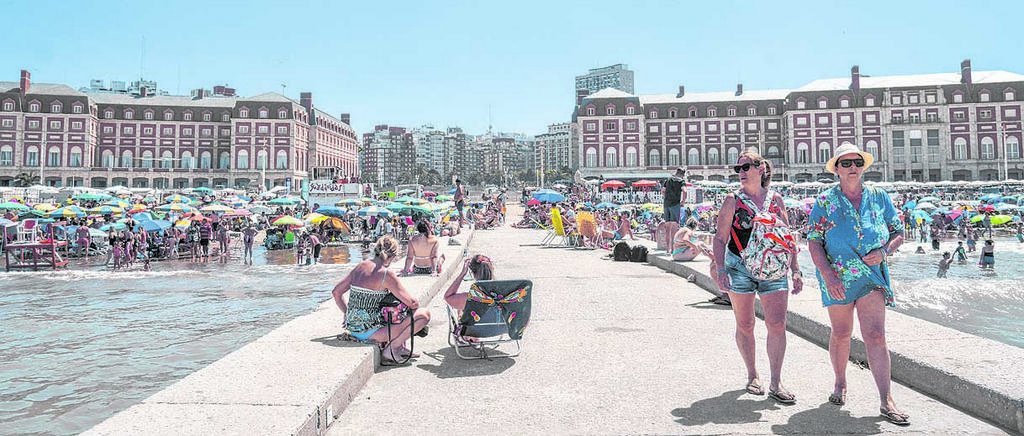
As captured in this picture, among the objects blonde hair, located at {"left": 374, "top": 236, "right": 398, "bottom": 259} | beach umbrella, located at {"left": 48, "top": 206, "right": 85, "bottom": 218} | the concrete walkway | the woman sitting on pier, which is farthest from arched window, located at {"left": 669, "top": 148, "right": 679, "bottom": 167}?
the woman sitting on pier

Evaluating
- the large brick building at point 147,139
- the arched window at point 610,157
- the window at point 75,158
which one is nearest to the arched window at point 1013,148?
the arched window at point 610,157

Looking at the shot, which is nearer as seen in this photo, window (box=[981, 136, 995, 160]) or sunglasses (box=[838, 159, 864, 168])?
sunglasses (box=[838, 159, 864, 168])

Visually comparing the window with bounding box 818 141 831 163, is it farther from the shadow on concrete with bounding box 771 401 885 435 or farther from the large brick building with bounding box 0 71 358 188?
the shadow on concrete with bounding box 771 401 885 435

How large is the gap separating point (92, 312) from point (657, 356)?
925 cm

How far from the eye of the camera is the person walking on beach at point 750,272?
160 inches

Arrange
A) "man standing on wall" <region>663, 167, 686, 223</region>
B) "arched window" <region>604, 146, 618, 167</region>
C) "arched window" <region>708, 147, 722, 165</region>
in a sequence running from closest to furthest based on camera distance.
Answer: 1. "man standing on wall" <region>663, 167, 686, 223</region>
2. "arched window" <region>604, 146, 618, 167</region>
3. "arched window" <region>708, 147, 722, 165</region>

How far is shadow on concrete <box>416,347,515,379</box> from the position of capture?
4.93 meters

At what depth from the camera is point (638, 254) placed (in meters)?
13.4

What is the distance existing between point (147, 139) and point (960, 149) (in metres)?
92.7

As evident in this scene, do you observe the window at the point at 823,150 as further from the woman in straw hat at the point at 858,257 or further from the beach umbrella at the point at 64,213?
the woman in straw hat at the point at 858,257

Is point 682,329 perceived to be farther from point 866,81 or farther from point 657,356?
point 866,81

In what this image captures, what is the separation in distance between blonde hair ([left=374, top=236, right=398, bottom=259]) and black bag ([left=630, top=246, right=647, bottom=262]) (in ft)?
28.9

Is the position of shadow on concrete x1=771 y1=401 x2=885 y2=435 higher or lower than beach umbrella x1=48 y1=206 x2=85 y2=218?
lower

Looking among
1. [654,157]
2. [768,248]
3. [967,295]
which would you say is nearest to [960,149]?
[654,157]
